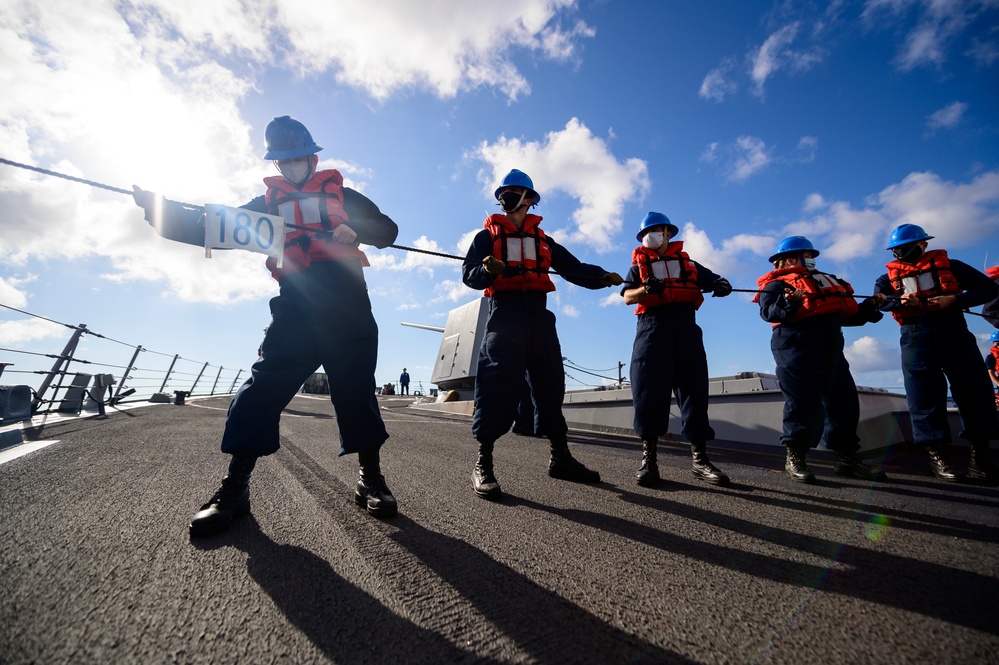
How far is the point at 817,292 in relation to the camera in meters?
3.13

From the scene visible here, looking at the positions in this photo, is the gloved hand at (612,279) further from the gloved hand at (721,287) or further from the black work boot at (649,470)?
the black work boot at (649,470)

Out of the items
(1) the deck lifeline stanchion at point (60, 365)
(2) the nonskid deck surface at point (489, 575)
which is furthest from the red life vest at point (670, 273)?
(1) the deck lifeline stanchion at point (60, 365)

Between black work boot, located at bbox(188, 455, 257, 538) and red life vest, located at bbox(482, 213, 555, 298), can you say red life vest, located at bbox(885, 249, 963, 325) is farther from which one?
black work boot, located at bbox(188, 455, 257, 538)

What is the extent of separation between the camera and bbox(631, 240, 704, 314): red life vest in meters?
2.92

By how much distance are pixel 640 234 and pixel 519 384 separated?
5.27 feet

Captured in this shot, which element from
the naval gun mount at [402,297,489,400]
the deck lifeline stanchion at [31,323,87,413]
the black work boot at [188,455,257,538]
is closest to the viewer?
the black work boot at [188,455,257,538]

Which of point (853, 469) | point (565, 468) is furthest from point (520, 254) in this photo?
point (853, 469)

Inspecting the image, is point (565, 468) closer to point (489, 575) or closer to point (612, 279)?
point (612, 279)

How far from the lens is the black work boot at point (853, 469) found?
2.90 metres

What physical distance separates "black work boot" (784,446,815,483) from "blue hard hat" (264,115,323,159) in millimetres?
3446

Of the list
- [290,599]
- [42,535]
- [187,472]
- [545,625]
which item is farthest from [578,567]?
[187,472]

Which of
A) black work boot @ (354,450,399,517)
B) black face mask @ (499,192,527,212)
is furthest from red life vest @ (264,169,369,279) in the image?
black face mask @ (499,192,527,212)

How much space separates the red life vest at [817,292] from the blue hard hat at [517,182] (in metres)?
1.98

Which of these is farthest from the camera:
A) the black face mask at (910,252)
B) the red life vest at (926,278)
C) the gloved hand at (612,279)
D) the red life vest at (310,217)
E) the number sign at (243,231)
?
the black face mask at (910,252)
